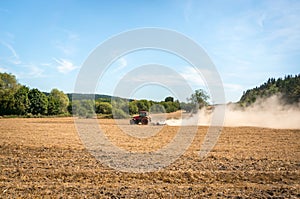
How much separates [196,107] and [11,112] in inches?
1911

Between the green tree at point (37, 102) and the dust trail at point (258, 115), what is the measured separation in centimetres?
4776

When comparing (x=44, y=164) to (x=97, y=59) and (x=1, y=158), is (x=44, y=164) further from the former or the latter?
(x=97, y=59)

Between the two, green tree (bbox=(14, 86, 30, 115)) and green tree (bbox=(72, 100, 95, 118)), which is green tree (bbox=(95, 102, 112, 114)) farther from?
green tree (bbox=(14, 86, 30, 115))

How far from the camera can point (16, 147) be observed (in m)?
14.5

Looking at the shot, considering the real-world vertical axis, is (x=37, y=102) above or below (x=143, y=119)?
above

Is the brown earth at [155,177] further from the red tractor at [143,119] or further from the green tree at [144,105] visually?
the green tree at [144,105]

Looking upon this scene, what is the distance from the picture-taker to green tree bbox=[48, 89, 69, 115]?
262 feet

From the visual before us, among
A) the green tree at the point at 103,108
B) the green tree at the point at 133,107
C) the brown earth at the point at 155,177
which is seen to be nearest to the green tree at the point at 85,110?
the green tree at the point at 103,108

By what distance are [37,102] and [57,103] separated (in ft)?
31.0

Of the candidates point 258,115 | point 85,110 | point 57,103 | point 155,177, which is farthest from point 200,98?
point 57,103

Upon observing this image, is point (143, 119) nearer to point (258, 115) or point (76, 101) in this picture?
point (258, 115)

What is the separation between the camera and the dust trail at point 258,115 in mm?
37000

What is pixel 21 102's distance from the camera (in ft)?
229

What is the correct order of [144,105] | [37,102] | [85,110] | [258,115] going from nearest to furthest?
[144,105]
[258,115]
[85,110]
[37,102]
